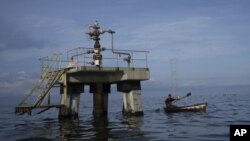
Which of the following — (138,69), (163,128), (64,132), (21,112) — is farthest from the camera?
(138,69)

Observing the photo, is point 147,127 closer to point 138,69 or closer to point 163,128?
point 163,128

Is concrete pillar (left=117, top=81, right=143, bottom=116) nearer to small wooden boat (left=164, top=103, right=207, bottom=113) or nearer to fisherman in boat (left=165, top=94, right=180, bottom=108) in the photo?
fisherman in boat (left=165, top=94, right=180, bottom=108)

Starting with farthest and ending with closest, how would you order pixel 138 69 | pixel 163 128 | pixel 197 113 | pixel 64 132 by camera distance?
pixel 197 113 → pixel 138 69 → pixel 163 128 → pixel 64 132

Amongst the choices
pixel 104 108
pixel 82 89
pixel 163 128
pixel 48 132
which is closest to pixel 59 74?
pixel 82 89

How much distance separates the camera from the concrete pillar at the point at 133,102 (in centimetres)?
4112

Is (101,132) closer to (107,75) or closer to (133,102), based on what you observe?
(133,102)

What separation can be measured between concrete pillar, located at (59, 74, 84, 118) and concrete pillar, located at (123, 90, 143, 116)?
5.28 meters

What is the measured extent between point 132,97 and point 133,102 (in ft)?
1.82

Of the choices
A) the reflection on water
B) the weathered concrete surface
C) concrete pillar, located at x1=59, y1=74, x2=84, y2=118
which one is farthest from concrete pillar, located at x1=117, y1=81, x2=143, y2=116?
concrete pillar, located at x1=59, y1=74, x2=84, y2=118

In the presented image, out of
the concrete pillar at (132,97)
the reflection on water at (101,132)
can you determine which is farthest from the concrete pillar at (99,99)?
the reflection on water at (101,132)

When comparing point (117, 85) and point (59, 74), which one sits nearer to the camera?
point (59, 74)

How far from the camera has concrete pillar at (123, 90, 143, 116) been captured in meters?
41.1

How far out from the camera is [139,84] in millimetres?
41812

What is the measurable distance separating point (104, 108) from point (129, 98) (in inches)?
137
